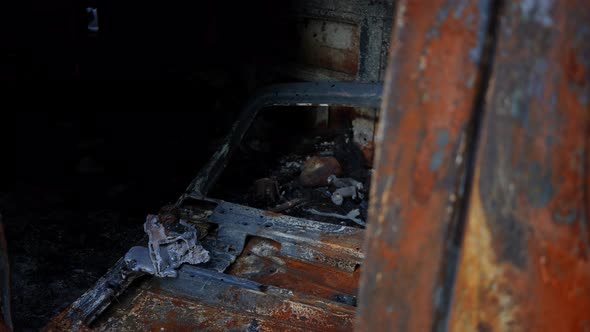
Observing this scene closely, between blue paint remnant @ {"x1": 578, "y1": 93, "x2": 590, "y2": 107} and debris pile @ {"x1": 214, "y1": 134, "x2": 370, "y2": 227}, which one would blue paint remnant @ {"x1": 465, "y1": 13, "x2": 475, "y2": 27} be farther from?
debris pile @ {"x1": 214, "y1": 134, "x2": 370, "y2": 227}

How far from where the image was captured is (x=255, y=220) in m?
3.73

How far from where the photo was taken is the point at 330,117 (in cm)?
598

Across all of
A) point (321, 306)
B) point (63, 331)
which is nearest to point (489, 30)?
point (321, 306)

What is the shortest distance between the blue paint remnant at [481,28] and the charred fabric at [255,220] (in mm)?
2331

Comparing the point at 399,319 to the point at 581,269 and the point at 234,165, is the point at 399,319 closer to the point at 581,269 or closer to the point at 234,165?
the point at 581,269

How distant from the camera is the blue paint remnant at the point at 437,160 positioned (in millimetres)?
833

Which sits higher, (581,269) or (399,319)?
(581,269)

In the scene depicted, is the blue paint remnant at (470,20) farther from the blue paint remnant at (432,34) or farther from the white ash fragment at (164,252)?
the white ash fragment at (164,252)

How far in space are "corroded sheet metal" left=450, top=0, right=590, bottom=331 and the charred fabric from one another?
2.19 metres

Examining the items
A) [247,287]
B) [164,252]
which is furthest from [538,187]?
[164,252]

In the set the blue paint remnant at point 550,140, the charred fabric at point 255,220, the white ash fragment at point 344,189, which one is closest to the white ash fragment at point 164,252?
the charred fabric at point 255,220

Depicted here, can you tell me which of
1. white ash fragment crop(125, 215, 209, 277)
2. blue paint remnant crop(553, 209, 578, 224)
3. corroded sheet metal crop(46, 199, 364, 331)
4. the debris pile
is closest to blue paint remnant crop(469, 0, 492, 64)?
blue paint remnant crop(553, 209, 578, 224)

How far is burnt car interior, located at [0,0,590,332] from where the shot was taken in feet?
2.61

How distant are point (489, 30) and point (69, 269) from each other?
14.6 ft
